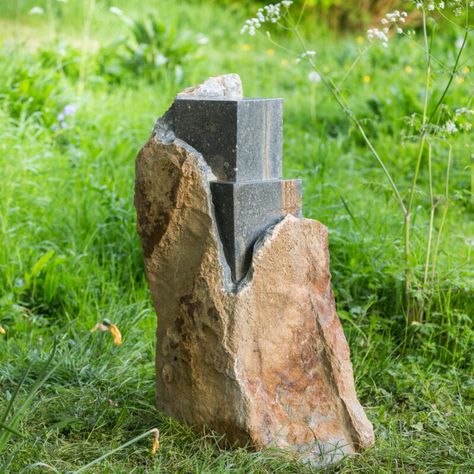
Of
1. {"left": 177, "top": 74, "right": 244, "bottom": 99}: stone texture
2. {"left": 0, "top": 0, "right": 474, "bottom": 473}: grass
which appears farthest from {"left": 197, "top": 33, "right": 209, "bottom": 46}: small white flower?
{"left": 177, "top": 74, "right": 244, "bottom": 99}: stone texture

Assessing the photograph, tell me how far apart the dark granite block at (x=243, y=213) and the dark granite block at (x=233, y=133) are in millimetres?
43

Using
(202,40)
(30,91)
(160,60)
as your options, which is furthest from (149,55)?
(30,91)

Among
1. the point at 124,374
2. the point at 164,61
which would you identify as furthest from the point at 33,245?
the point at 164,61

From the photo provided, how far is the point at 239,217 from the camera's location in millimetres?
2877

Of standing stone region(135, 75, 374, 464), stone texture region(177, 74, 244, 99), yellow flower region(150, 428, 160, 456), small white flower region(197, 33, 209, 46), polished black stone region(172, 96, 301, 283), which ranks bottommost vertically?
yellow flower region(150, 428, 160, 456)

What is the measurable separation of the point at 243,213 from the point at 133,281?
4.83 ft

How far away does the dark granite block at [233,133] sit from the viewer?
113 inches

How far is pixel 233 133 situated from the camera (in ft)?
9.35

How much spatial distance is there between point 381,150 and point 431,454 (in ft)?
11.3

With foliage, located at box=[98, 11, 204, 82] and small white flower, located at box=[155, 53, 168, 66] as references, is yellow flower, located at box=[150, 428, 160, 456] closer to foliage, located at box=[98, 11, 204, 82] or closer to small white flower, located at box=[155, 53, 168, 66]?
foliage, located at box=[98, 11, 204, 82]

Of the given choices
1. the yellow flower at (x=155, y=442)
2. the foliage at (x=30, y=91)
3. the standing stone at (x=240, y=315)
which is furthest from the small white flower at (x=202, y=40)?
the yellow flower at (x=155, y=442)

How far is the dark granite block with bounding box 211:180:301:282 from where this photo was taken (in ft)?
9.39

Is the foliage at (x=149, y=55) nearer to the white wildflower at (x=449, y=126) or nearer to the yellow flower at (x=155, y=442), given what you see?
the white wildflower at (x=449, y=126)

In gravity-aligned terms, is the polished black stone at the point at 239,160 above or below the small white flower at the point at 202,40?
below
